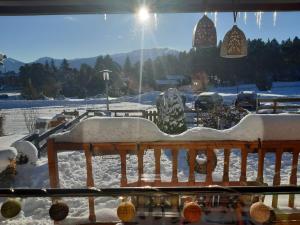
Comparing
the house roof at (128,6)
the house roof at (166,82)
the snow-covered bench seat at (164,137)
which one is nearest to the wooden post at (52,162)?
the snow-covered bench seat at (164,137)

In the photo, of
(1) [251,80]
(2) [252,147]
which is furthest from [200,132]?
→ (1) [251,80]

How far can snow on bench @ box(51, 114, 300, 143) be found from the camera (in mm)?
3184

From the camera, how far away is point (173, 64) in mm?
64688

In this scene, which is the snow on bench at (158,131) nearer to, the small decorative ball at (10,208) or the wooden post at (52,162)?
the wooden post at (52,162)

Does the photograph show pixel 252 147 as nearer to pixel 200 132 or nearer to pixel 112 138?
pixel 200 132

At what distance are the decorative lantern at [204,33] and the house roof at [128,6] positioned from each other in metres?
0.41

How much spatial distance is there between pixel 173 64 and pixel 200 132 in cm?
6255

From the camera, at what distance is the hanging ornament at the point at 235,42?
309cm

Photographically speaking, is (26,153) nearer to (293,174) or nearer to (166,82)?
(293,174)

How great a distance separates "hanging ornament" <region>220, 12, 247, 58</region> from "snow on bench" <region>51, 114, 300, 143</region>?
724 millimetres

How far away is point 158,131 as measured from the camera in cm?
322

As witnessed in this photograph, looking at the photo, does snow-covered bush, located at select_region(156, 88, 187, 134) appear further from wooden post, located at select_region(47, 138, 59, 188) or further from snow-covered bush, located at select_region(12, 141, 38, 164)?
wooden post, located at select_region(47, 138, 59, 188)

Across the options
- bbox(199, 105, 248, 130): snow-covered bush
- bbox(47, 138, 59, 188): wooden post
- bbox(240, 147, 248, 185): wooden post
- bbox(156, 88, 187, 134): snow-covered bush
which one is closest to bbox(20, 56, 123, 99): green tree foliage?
bbox(199, 105, 248, 130): snow-covered bush

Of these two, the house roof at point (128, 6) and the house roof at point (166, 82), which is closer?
the house roof at point (128, 6)
